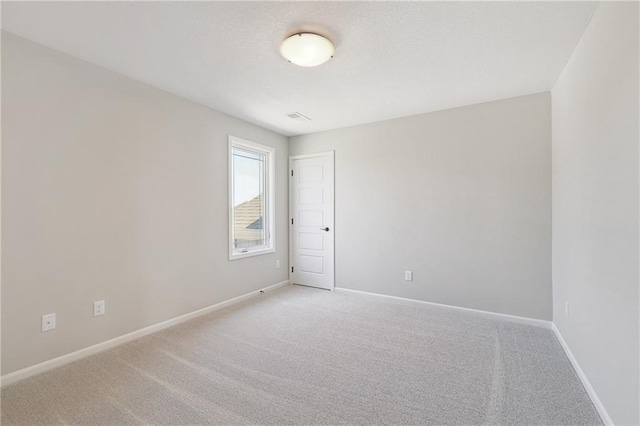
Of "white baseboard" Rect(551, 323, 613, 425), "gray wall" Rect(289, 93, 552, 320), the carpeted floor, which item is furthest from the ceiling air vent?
"white baseboard" Rect(551, 323, 613, 425)

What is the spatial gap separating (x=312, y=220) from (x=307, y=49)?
2881mm

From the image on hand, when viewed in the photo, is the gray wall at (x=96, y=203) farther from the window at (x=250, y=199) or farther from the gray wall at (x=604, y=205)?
the gray wall at (x=604, y=205)

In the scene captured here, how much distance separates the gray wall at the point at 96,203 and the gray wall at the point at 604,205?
11.6 ft

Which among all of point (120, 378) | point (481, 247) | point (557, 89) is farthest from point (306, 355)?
point (557, 89)

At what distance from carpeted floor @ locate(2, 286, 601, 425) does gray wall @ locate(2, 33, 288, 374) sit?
377 mm

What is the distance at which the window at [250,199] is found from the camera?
13.0 feet

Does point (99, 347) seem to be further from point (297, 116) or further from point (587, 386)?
point (587, 386)

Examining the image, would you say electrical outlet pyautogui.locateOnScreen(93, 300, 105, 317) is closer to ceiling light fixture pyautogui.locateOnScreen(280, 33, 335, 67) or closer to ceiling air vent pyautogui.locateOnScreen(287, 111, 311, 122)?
ceiling light fixture pyautogui.locateOnScreen(280, 33, 335, 67)

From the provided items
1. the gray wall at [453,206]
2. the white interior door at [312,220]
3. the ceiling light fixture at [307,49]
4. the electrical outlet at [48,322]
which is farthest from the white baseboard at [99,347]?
the ceiling light fixture at [307,49]

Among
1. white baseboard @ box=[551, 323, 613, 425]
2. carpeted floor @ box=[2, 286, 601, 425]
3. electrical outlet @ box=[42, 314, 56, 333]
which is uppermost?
electrical outlet @ box=[42, 314, 56, 333]

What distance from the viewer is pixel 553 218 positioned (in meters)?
2.94

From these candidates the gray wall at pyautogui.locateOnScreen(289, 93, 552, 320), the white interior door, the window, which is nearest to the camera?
the gray wall at pyautogui.locateOnScreen(289, 93, 552, 320)

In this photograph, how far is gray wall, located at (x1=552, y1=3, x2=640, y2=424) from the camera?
4.65 feet

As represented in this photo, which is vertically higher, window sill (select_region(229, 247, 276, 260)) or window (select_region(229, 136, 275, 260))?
window (select_region(229, 136, 275, 260))
